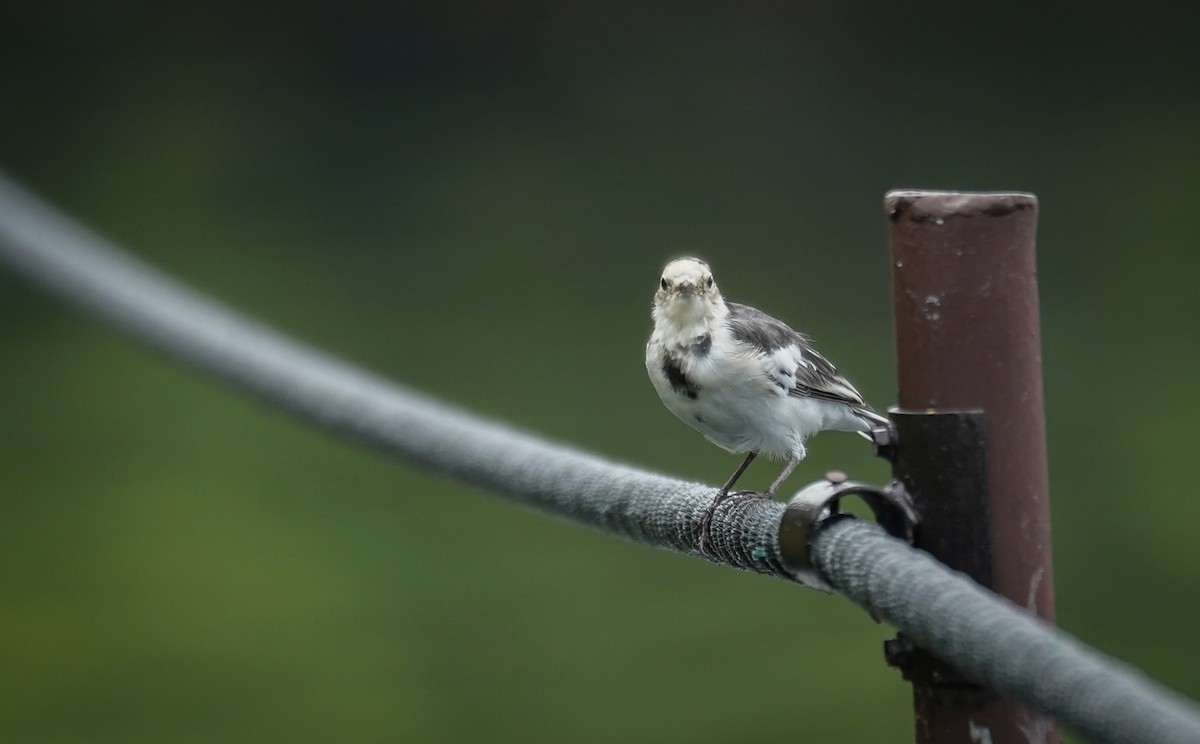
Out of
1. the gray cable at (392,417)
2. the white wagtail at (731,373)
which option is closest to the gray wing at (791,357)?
the white wagtail at (731,373)

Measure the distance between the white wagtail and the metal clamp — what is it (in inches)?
15.5

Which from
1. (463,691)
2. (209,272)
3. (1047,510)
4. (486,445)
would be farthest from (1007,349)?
(209,272)

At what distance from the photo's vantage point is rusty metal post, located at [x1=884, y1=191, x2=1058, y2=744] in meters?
0.54

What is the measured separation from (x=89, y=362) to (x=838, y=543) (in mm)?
3007

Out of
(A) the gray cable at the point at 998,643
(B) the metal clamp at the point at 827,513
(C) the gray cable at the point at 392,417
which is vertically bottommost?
(A) the gray cable at the point at 998,643

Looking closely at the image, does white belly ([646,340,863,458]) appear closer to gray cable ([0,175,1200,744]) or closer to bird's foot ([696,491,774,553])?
gray cable ([0,175,1200,744])

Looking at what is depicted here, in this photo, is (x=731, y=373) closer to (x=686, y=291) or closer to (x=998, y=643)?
(x=686, y=291)

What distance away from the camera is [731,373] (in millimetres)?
989

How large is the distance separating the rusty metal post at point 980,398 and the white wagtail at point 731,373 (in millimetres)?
414

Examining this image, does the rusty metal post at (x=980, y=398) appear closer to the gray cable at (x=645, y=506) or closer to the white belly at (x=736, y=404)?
the gray cable at (x=645, y=506)

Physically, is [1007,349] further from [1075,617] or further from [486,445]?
[1075,617]

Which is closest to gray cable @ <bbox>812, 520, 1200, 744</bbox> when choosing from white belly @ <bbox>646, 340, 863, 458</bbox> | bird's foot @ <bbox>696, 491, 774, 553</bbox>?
bird's foot @ <bbox>696, 491, 774, 553</bbox>

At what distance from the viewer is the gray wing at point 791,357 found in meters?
1.02

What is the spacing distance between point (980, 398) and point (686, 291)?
0.47 meters
